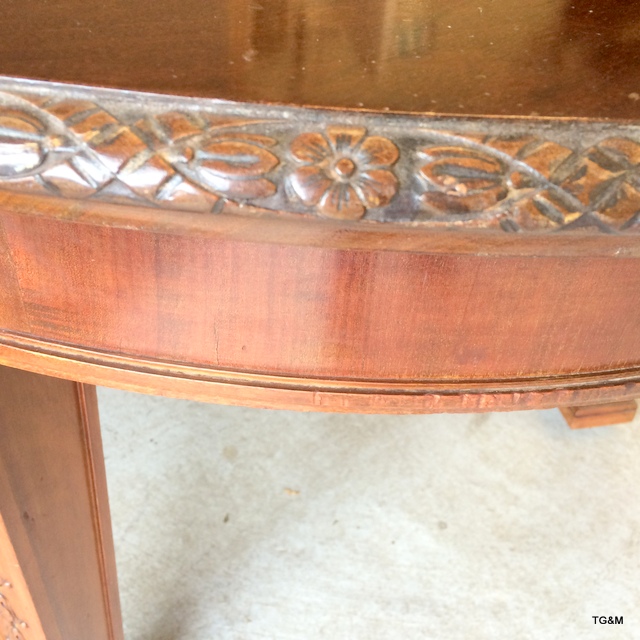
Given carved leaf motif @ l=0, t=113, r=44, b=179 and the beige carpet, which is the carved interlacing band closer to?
carved leaf motif @ l=0, t=113, r=44, b=179

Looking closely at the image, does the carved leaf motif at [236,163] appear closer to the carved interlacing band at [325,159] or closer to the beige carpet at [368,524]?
the carved interlacing band at [325,159]

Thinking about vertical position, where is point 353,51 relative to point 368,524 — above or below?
above

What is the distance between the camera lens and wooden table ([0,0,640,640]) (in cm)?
25

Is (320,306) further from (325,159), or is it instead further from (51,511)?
(51,511)

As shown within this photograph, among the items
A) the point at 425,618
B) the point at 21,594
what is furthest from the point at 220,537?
the point at 21,594

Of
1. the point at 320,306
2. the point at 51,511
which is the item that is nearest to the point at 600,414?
the point at 51,511

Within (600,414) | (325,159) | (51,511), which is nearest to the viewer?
(325,159)

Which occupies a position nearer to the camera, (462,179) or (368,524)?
(462,179)

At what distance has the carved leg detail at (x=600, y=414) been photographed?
118 cm

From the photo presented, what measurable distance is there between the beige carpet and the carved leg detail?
0.12ft

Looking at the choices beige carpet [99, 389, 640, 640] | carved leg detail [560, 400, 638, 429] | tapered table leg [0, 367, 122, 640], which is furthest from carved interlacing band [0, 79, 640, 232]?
carved leg detail [560, 400, 638, 429]

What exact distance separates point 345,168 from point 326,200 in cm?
1

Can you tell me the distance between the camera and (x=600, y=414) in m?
1.19

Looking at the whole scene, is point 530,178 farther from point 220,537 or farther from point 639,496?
point 639,496
